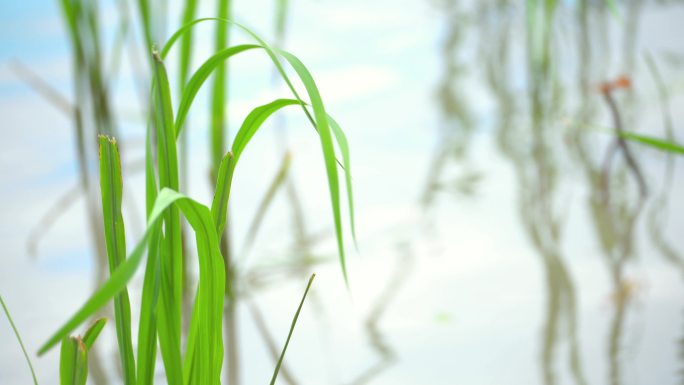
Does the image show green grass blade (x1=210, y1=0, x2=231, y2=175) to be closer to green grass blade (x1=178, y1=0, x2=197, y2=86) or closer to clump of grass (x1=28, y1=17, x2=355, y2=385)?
green grass blade (x1=178, y1=0, x2=197, y2=86)

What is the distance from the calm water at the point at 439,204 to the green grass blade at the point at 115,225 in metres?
0.31

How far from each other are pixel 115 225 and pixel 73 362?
2.8 inches

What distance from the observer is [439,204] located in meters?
1.15

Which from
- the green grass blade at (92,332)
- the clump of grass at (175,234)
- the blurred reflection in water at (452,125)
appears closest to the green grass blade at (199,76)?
the clump of grass at (175,234)

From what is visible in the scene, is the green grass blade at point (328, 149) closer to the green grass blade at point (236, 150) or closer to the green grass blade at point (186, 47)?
the green grass blade at point (236, 150)

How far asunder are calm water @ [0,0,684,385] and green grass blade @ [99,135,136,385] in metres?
0.31

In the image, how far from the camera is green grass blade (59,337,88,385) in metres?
0.44

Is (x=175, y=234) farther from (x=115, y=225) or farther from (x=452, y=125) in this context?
(x=452, y=125)

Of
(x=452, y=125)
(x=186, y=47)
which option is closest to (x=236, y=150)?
(x=186, y=47)

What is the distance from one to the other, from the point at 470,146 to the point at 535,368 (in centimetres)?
61

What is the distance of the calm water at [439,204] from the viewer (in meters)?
0.81

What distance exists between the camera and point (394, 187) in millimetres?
1206

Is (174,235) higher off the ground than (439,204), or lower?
lower

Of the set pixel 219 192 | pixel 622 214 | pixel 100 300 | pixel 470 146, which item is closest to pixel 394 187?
pixel 470 146
